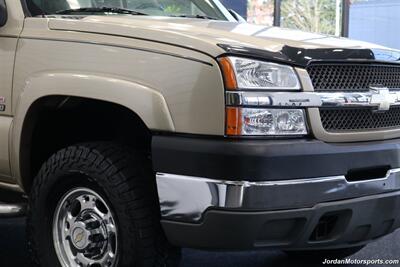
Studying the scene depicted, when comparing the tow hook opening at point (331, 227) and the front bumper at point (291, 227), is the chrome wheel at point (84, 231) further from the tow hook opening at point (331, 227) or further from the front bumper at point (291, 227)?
the tow hook opening at point (331, 227)

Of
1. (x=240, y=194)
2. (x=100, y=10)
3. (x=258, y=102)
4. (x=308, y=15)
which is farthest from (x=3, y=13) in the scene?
(x=308, y=15)

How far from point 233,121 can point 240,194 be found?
1.09 ft

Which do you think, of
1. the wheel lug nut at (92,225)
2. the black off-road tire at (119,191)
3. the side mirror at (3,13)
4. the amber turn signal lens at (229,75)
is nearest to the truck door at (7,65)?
the side mirror at (3,13)

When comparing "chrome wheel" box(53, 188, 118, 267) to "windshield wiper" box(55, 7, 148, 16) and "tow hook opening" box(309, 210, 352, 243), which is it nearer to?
"tow hook opening" box(309, 210, 352, 243)

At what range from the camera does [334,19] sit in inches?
481

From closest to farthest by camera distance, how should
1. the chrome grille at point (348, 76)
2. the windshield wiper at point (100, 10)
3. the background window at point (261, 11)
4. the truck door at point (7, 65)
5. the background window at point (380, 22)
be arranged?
the chrome grille at point (348, 76)
the truck door at point (7, 65)
the windshield wiper at point (100, 10)
the background window at point (261, 11)
the background window at point (380, 22)

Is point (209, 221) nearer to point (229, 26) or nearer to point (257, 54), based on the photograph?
point (257, 54)

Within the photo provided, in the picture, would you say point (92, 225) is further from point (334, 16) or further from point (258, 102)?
point (334, 16)

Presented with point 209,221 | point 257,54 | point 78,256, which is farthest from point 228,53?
point 78,256

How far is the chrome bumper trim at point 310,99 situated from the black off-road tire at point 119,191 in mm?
673

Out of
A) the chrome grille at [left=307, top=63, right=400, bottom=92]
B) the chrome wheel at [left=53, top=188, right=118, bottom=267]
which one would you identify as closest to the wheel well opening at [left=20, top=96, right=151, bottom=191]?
the chrome wheel at [left=53, top=188, right=118, bottom=267]

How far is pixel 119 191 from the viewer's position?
10.3 feet

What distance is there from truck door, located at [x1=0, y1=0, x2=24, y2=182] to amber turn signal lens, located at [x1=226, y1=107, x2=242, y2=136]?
149cm

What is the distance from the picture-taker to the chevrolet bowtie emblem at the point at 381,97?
3.30 metres
